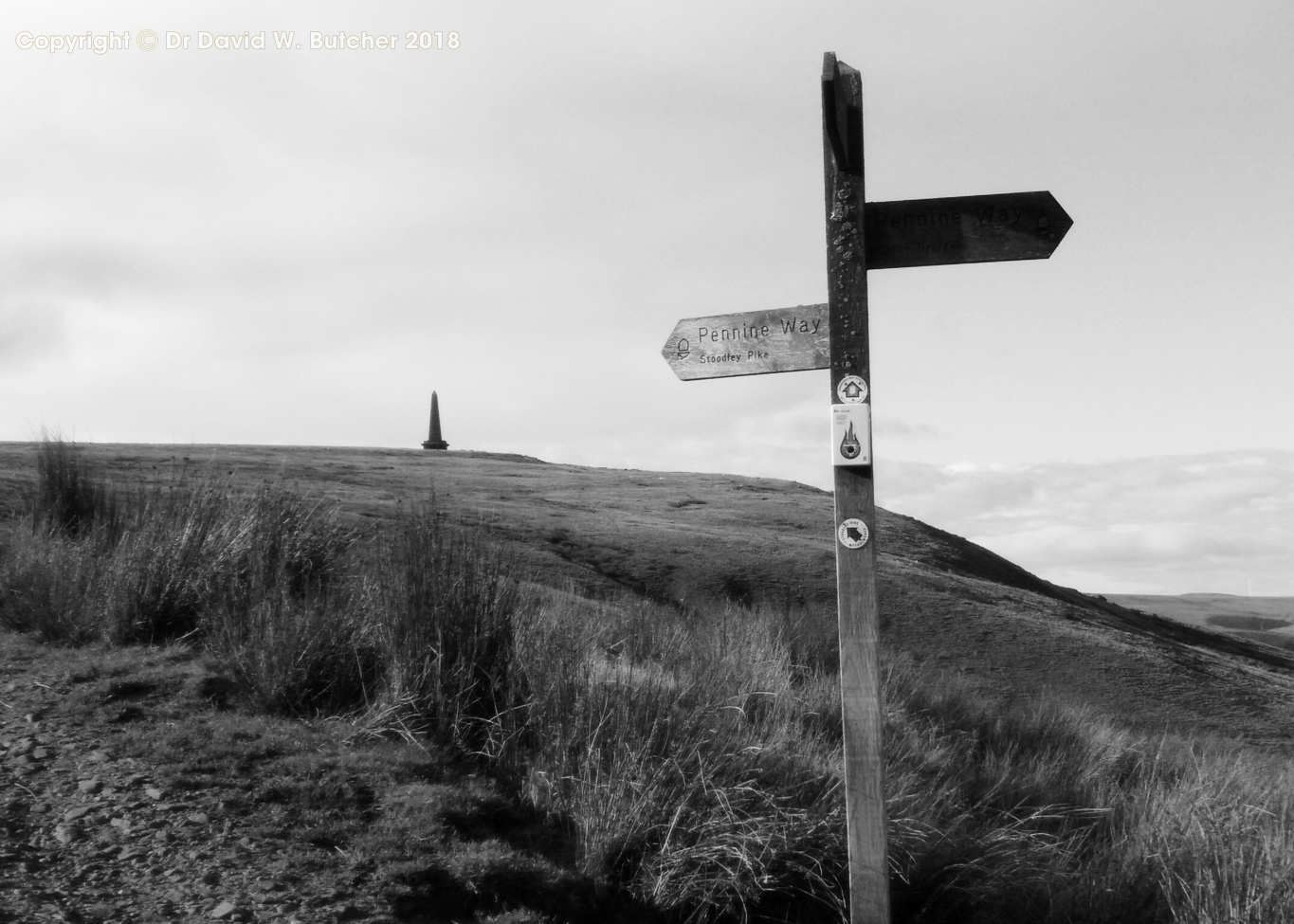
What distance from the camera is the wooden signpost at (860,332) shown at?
4.54 m

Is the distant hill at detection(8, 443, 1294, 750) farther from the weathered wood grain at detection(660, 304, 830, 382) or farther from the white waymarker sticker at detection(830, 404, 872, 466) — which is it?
the white waymarker sticker at detection(830, 404, 872, 466)

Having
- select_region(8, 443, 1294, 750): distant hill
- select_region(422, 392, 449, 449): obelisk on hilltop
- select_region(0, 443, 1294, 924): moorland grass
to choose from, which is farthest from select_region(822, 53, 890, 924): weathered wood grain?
select_region(422, 392, 449, 449): obelisk on hilltop

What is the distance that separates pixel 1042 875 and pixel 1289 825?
8.41 ft

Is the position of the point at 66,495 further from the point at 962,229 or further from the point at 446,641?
the point at 962,229

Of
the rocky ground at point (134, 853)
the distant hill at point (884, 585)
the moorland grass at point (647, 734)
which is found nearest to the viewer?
the rocky ground at point (134, 853)

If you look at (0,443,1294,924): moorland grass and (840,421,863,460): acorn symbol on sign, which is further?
(0,443,1294,924): moorland grass

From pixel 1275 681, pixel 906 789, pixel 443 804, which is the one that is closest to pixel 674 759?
pixel 443 804

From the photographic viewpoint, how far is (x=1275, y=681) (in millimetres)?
19797

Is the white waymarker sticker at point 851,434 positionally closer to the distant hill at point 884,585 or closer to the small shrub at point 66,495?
the distant hill at point 884,585

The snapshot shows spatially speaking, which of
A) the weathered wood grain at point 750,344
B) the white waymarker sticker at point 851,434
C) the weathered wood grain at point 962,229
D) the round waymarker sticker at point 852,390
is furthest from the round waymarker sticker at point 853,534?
the weathered wood grain at point 962,229

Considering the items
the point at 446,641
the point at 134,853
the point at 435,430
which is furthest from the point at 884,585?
the point at 435,430

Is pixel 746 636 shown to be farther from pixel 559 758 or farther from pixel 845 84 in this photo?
pixel 845 84

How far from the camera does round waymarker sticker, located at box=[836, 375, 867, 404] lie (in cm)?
461

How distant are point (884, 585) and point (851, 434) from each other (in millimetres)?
14272
